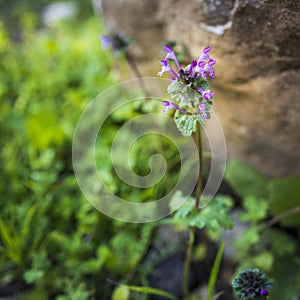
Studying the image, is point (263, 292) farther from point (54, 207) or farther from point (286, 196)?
point (54, 207)

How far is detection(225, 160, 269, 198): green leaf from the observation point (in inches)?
75.8

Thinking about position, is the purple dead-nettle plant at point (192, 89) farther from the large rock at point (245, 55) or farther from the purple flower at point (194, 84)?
the large rock at point (245, 55)

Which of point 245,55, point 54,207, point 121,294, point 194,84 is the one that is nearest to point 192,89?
point 194,84

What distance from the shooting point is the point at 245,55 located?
1.59 metres

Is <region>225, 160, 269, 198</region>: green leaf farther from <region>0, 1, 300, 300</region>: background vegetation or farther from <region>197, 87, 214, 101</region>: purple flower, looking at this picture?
<region>197, 87, 214, 101</region>: purple flower

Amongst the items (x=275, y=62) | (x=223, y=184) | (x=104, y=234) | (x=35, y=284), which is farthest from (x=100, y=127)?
(x=275, y=62)

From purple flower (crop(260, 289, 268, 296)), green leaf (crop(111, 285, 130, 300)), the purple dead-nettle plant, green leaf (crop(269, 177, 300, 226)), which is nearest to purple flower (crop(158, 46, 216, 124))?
the purple dead-nettle plant

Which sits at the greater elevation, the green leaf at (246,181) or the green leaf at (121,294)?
the green leaf at (246,181)

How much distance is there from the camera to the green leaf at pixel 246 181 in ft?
6.32

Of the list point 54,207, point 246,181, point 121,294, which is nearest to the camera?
point 121,294

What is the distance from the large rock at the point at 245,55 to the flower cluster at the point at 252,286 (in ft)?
2.60

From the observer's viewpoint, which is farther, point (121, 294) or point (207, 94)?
point (121, 294)

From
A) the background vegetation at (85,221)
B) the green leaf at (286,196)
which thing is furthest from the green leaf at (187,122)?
the green leaf at (286,196)

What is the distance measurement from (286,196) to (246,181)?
230 millimetres
